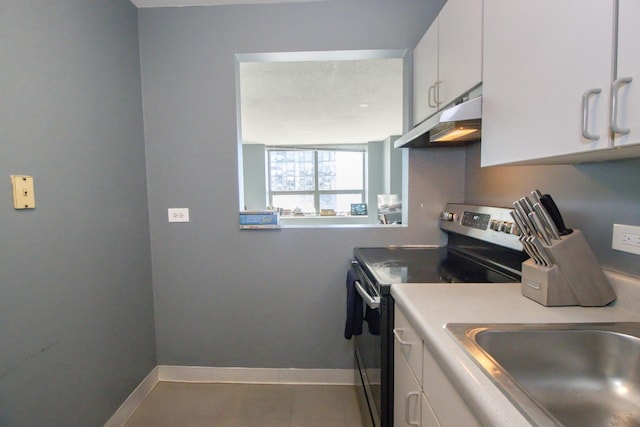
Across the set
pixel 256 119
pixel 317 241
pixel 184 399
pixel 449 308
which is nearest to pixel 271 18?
pixel 317 241

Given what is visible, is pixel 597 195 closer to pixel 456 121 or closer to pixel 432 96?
pixel 456 121

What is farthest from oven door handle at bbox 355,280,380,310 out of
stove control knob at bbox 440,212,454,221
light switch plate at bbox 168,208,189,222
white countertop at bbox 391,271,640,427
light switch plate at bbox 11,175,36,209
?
light switch plate at bbox 11,175,36,209

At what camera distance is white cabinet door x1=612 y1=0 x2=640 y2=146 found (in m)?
0.58

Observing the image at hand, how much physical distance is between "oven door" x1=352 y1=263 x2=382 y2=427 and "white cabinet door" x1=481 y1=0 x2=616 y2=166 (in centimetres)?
72

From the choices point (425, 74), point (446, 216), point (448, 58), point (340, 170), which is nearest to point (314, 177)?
point (340, 170)

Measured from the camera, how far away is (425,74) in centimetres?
159

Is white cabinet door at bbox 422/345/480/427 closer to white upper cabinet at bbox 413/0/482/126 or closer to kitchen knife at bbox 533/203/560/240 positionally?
kitchen knife at bbox 533/203/560/240

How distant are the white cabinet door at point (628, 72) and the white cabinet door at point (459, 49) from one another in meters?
0.52

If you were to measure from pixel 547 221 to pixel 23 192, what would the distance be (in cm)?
181

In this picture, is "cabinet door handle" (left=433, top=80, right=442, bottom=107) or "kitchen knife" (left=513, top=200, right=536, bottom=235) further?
"cabinet door handle" (left=433, top=80, right=442, bottom=107)

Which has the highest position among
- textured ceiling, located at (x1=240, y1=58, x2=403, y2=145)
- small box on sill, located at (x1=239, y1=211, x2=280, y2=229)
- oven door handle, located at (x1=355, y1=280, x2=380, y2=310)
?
textured ceiling, located at (x1=240, y1=58, x2=403, y2=145)

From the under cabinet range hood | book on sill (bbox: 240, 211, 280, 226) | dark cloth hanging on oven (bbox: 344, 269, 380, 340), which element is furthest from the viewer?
book on sill (bbox: 240, 211, 280, 226)

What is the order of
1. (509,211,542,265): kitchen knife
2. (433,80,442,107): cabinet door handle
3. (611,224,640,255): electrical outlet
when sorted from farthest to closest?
(433,80,442,107): cabinet door handle
(509,211,542,265): kitchen knife
(611,224,640,255): electrical outlet

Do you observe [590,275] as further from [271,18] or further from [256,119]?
[256,119]
